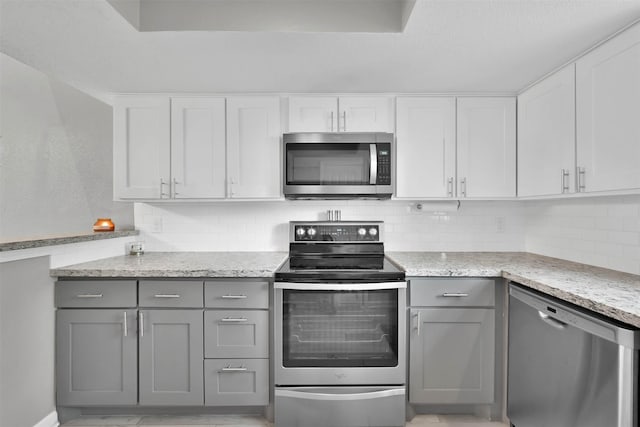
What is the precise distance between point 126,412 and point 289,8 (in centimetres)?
252

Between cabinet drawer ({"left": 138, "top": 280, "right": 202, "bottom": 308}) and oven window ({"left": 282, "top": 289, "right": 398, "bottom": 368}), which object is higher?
cabinet drawer ({"left": 138, "top": 280, "right": 202, "bottom": 308})

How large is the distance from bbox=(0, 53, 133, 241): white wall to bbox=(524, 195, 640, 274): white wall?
3246 millimetres

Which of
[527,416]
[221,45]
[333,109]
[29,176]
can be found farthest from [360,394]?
[29,176]

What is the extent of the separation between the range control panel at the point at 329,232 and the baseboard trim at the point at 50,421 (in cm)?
179

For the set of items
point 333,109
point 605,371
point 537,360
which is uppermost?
point 333,109

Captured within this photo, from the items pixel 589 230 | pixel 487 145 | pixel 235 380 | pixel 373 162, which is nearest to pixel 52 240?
pixel 235 380

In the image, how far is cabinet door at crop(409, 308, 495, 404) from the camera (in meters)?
2.05

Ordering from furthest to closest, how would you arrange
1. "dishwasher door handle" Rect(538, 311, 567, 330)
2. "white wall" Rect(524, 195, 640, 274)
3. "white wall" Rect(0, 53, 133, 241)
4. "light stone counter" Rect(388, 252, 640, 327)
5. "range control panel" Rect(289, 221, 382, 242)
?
"range control panel" Rect(289, 221, 382, 242) → "white wall" Rect(0, 53, 133, 241) → "white wall" Rect(524, 195, 640, 274) → "dishwasher door handle" Rect(538, 311, 567, 330) → "light stone counter" Rect(388, 252, 640, 327)

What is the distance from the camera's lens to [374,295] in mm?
2051

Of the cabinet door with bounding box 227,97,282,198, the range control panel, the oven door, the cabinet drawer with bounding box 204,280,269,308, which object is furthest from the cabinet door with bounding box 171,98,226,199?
the oven door

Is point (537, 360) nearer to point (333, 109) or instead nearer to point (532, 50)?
point (532, 50)

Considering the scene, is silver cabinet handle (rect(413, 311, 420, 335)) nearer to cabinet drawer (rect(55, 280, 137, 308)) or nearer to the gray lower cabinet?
the gray lower cabinet

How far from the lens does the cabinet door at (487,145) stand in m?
2.52

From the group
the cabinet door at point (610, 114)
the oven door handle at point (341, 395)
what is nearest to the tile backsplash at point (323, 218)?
the cabinet door at point (610, 114)
